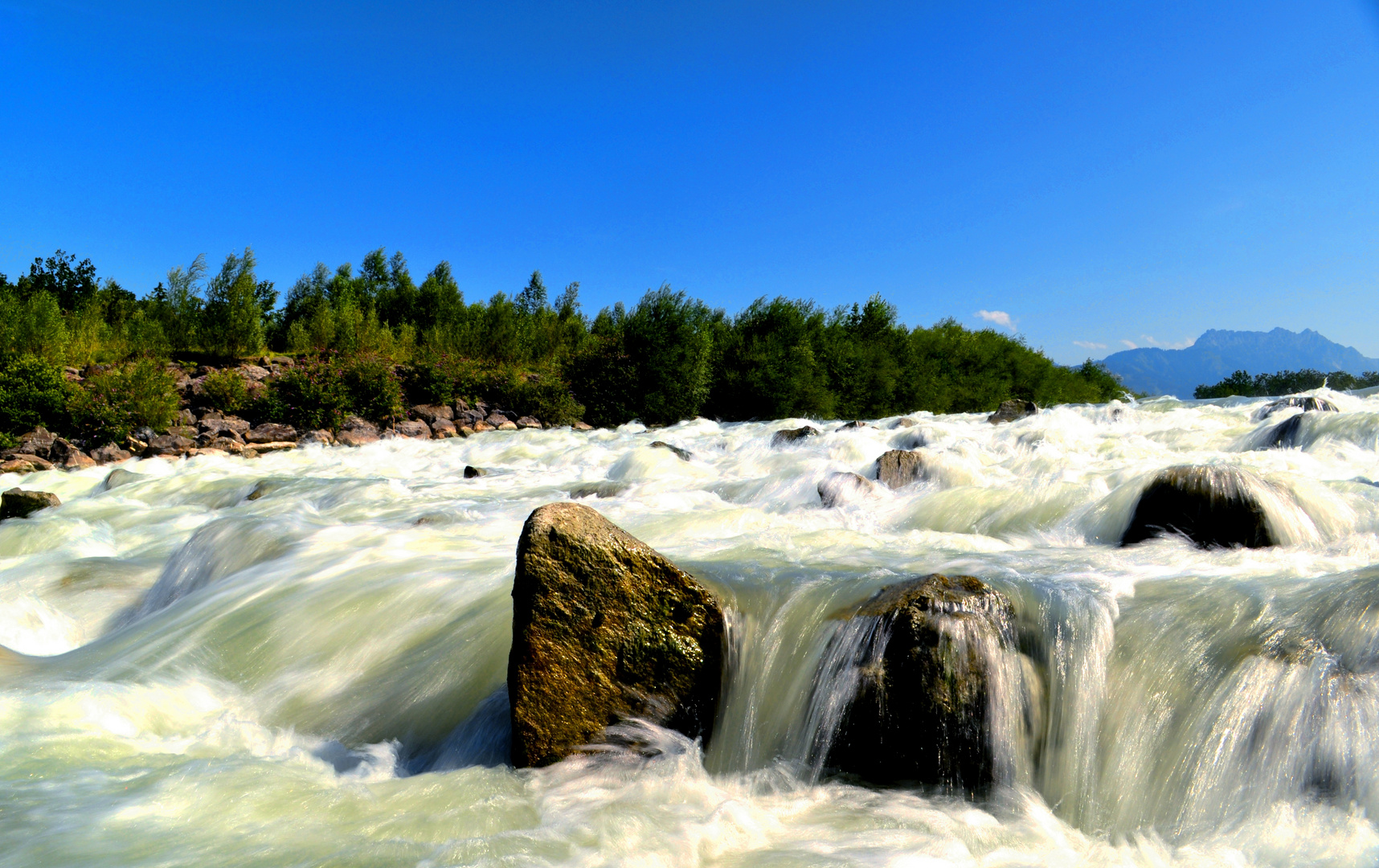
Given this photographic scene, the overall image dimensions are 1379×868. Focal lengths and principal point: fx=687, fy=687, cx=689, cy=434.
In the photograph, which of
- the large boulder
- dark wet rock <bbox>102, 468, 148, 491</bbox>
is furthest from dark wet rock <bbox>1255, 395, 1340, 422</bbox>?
dark wet rock <bbox>102, 468, 148, 491</bbox>

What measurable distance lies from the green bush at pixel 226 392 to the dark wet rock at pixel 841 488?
740 inches

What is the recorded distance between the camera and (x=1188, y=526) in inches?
209

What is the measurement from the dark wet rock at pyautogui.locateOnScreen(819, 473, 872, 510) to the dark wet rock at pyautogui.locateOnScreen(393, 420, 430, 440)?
53.3ft

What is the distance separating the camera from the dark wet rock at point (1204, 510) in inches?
197

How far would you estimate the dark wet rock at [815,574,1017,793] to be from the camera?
289cm

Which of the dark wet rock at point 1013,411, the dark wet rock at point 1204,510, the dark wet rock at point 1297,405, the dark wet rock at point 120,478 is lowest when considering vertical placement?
the dark wet rock at point 1204,510

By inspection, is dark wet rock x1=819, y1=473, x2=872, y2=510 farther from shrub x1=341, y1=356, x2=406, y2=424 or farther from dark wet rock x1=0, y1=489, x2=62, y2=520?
shrub x1=341, y1=356, x2=406, y2=424

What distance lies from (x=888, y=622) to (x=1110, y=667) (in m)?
1.00

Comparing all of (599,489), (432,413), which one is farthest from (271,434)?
(599,489)

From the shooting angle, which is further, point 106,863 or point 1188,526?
point 1188,526

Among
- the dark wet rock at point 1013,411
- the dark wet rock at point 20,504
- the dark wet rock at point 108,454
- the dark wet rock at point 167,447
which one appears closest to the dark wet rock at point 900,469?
the dark wet rock at point 1013,411

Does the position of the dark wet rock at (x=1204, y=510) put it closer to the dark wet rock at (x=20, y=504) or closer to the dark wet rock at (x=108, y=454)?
the dark wet rock at (x=20, y=504)

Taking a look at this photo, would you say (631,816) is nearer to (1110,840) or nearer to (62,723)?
(1110,840)

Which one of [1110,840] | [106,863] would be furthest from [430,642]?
[1110,840]
